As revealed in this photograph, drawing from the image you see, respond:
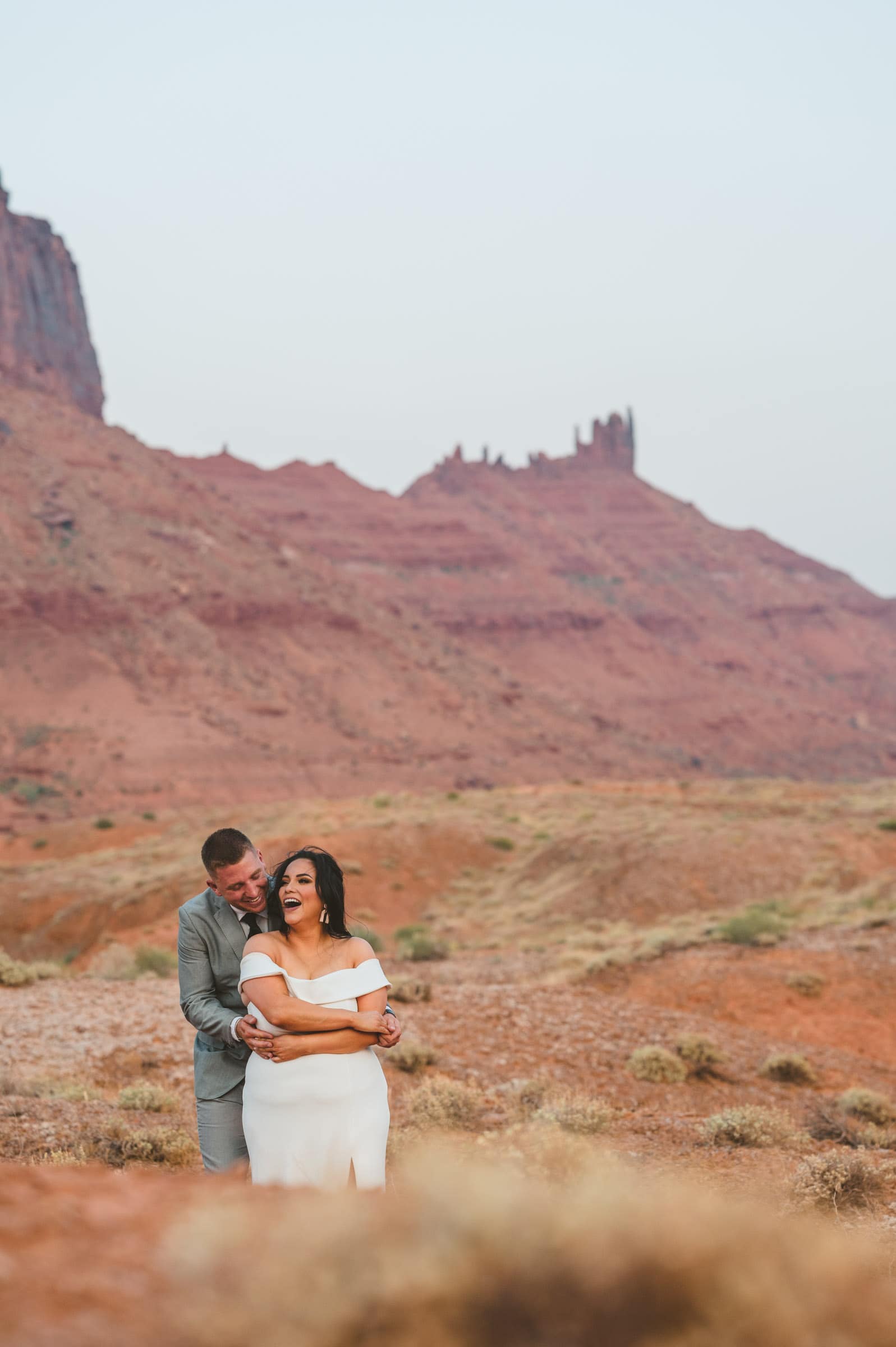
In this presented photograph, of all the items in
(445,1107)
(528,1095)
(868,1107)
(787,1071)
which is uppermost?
(445,1107)

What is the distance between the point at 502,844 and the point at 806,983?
15534 mm

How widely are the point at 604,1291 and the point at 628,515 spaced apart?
116223 millimetres

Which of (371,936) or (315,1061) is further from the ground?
(315,1061)

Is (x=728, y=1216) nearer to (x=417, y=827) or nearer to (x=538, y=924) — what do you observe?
(x=538, y=924)

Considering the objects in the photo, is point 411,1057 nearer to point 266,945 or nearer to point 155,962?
point 266,945

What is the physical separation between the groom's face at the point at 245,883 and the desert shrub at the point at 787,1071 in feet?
22.1

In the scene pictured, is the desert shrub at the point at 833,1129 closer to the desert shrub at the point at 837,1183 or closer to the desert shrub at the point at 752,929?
the desert shrub at the point at 837,1183

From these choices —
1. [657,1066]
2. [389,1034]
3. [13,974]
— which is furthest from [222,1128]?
[13,974]

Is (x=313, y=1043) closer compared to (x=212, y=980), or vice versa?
(x=313, y=1043)

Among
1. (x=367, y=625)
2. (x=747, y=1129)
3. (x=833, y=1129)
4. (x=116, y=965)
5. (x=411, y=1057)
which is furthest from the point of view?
(x=367, y=625)

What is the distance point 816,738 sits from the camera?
85.0m

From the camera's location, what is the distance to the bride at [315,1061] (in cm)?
327

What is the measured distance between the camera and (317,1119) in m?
3.29

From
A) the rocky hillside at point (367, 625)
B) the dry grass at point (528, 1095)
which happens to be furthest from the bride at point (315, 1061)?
the rocky hillside at point (367, 625)
